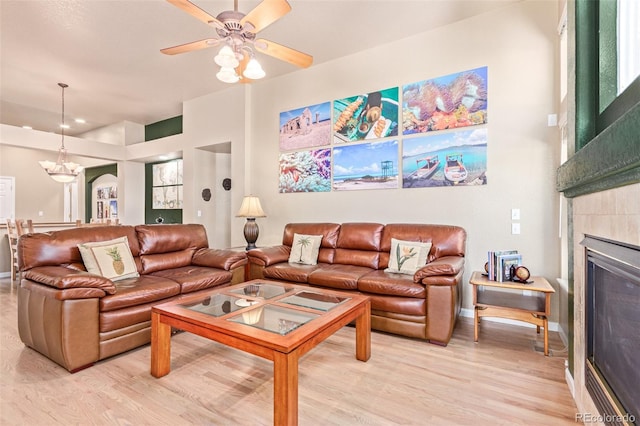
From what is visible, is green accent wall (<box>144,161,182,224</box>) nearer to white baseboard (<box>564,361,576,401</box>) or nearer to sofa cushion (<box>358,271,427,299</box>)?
sofa cushion (<box>358,271,427,299</box>)

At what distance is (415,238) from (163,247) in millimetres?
2791

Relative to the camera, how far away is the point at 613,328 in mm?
1339

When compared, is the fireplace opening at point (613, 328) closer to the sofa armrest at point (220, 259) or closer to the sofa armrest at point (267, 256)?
the sofa armrest at point (267, 256)

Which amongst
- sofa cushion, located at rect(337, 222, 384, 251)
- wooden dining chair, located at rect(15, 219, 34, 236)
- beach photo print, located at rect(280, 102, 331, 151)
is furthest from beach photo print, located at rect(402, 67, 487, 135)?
wooden dining chair, located at rect(15, 219, 34, 236)

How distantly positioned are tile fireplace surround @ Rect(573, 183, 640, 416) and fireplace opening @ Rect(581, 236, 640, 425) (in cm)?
5

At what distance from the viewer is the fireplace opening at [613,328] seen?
113 centimetres

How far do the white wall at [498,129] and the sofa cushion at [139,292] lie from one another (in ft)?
7.46

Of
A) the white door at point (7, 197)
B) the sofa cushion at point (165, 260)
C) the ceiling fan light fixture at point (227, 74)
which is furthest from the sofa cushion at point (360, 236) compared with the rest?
the white door at point (7, 197)

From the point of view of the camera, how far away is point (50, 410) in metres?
1.69

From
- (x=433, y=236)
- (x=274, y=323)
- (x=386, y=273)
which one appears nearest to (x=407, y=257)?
(x=386, y=273)

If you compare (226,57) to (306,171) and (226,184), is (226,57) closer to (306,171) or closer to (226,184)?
(306,171)

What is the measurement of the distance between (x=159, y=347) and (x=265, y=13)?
239 cm

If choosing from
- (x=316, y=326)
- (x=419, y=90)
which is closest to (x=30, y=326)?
(x=316, y=326)

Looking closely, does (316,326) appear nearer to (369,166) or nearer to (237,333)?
(237,333)
